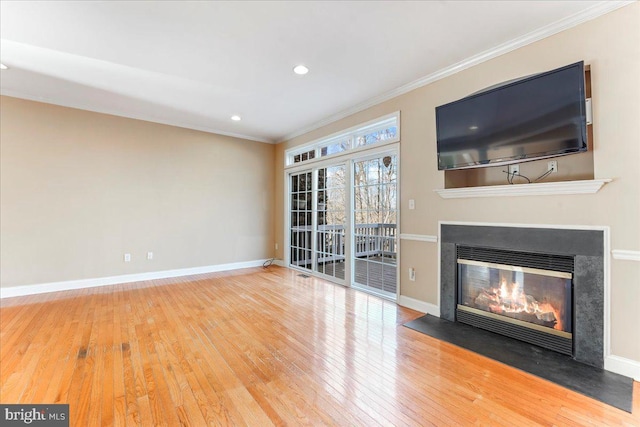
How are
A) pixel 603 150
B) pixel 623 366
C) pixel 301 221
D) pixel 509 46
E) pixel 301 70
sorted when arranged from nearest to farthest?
pixel 623 366
pixel 603 150
pixel 509 46
pixel 301 70
pixel 301 221

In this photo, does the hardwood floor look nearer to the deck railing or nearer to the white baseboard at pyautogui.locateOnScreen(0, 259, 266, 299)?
the white baseboard at pyautogui.locateOnScreen(0, 259, 266, 299)

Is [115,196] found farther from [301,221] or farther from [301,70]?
[301,70]

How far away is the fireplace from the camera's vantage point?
7.52 ft

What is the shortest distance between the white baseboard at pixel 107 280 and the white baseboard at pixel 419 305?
3.59 metres

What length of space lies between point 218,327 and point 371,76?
3340 mm

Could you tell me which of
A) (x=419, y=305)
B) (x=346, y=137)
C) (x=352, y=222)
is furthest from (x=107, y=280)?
(x=419, y=305)

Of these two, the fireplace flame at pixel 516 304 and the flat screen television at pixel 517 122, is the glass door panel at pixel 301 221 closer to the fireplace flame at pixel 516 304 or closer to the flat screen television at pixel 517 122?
the flat screen television at pixel 517 122

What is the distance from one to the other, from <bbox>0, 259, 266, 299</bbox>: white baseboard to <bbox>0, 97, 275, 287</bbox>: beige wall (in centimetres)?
8

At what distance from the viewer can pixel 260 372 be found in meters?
2.03

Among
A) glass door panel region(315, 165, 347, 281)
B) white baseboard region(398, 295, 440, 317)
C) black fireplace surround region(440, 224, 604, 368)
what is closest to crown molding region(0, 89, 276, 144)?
glass door panel region(315, 165, 347, 281)

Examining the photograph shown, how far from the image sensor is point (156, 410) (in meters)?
1.62

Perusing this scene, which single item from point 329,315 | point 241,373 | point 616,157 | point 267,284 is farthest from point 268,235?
point 616,157

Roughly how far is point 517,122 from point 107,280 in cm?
599

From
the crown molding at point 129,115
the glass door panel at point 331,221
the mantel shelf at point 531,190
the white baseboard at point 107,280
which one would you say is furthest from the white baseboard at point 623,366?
the crown molding at point 129,115
